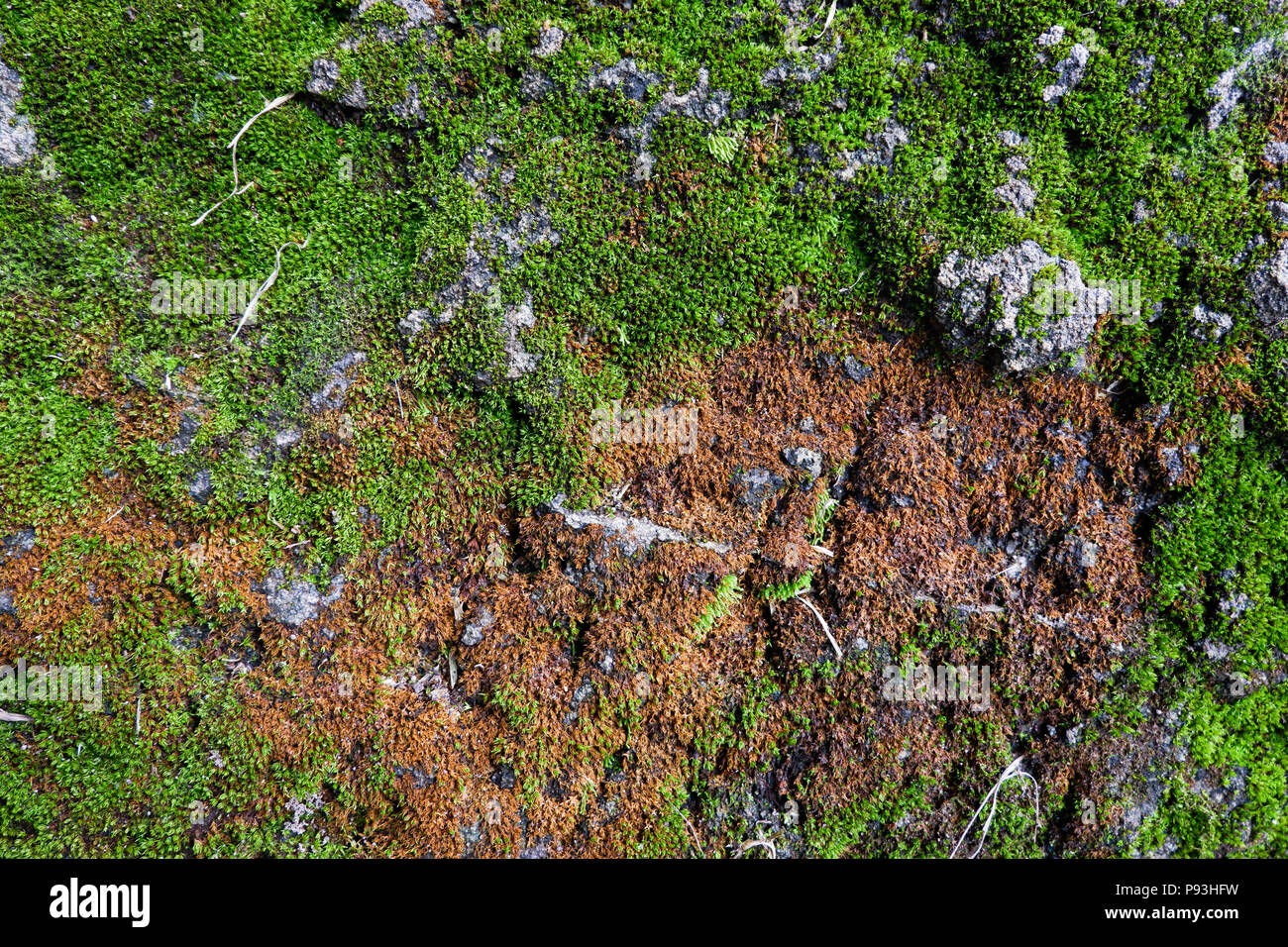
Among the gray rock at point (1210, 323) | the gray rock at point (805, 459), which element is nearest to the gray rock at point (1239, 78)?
the gray rock at point (1210, 323)

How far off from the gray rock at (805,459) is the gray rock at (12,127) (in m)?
4.51

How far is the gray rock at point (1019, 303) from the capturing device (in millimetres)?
3316

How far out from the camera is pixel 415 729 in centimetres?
347

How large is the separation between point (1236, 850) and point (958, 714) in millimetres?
1575

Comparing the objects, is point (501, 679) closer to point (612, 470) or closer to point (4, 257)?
point (612, 470)

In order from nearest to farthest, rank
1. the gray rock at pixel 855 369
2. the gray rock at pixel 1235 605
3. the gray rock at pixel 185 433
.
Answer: the gray rock at pixel 1235 605 → the gray rock at pixel 185 433 → the gray rock at pixel 855 369

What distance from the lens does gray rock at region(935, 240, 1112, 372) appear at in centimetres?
332

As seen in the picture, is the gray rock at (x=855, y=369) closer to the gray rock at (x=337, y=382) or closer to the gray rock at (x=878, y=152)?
the gray rock at (x=878, y=152)

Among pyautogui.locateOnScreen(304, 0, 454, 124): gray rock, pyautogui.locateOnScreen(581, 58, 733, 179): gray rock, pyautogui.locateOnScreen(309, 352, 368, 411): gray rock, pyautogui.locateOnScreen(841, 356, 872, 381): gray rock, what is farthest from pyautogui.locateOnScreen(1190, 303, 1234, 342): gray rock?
pyautogui.locateOnScreen(309, 352, 368, 411): gray rock

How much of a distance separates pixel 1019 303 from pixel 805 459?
4.63ft

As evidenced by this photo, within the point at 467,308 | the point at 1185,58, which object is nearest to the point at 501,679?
the point at 467,308

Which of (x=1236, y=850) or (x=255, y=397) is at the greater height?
(x=255, y=397)

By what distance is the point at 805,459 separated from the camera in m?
3.58

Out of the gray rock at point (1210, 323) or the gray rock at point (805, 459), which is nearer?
the gray rock at point (1210, 323)
